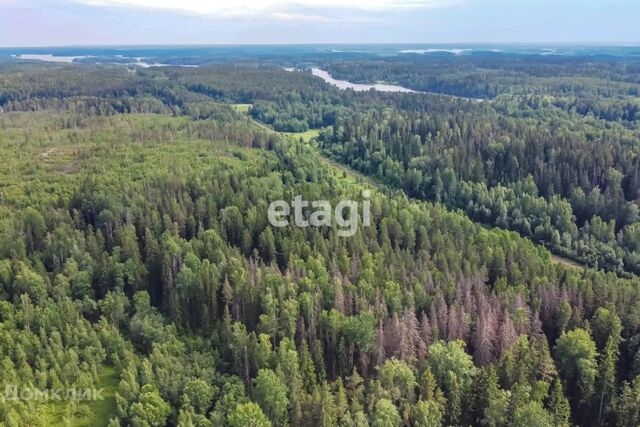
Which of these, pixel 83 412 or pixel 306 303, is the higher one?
pixel 306 303

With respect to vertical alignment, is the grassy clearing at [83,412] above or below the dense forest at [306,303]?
below

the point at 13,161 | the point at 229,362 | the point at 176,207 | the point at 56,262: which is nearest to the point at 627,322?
the point at 229,362

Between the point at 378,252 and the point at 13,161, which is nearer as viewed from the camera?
the point at 378,252

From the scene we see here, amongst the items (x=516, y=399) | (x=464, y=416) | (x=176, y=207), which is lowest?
(x=464, y=416)

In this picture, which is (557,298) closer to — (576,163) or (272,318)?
(272,318)

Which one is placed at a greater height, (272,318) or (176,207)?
(176,207)

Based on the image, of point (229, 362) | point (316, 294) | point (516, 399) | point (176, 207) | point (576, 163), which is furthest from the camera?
point (576, 163)

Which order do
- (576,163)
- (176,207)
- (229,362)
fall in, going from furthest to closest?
(576,163) < (176,207) < (229,362)

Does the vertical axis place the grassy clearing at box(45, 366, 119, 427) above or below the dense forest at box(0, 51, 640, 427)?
below

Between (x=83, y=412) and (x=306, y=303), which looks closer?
(x=83, y=412)

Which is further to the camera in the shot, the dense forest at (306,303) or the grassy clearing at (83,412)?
the grassy clearing at (83,412)

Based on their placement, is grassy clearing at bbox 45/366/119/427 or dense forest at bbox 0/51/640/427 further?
grassy clearing at bbox 45/366/119/427
